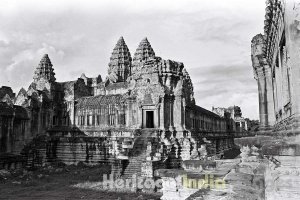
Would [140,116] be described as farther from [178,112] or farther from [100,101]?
[100,101]

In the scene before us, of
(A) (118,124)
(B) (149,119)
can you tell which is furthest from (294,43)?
(A) (118,124)

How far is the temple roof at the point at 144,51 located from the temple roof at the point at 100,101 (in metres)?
20.6

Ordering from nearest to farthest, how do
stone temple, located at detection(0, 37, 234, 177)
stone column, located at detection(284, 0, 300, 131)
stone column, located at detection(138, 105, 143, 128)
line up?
stone column, located at detection(284, 0, 300, 131) < stone temple, located at detection(0, 37, 234, 177) < stone column, located at detection(138, 105, 143, 128)

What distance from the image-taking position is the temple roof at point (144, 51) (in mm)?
48906

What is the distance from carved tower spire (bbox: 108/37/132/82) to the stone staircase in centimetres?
3318

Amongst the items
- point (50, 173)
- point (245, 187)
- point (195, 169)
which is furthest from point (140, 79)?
point (245, 187)

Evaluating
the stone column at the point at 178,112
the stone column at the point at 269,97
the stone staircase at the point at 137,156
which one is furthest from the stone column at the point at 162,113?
the stone column at the point at 269,97

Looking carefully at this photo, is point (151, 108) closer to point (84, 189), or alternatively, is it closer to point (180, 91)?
point (180, 91)

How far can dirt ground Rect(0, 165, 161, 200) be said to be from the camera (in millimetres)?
14199

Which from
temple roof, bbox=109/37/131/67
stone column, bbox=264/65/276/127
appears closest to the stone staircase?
stone column, bbox=264/65/276/127

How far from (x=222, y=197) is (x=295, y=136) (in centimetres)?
152

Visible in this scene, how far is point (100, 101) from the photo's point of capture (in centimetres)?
2872

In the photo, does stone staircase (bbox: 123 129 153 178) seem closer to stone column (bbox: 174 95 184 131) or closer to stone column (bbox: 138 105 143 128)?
stone column (bbox: 138 105 143 128)

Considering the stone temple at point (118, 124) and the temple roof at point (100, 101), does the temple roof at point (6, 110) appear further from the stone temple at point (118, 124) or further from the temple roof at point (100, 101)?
the temple roof at point (100, 101)
